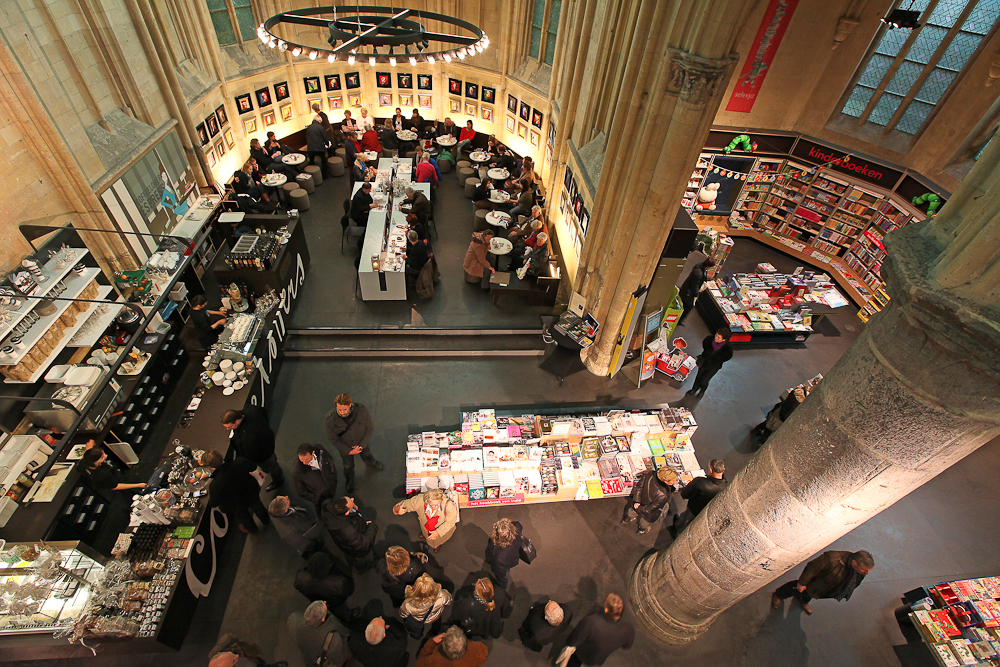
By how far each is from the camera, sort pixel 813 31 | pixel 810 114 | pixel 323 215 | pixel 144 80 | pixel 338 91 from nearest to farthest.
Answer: pixel 144 80
pixel 813 31
pixel 810 114
pixel 323 215
pixel 338 91

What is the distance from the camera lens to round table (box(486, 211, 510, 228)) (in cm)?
1092

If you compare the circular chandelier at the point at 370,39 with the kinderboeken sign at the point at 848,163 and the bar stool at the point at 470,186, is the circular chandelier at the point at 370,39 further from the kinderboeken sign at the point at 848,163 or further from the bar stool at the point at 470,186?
the kinderboeken sign at the point at 848,163

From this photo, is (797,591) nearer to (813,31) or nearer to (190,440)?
(190,440)

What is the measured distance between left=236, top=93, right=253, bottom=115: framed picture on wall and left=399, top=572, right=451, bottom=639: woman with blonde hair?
13.3 meters

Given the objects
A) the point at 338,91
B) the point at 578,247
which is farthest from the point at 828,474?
the point at 338,91

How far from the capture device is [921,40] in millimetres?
8953

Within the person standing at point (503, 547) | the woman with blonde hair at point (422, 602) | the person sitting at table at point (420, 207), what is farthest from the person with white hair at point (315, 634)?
the person sitting at table at point (420, 207)

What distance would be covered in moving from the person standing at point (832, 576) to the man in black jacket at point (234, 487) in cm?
672

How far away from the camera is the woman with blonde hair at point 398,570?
176 inches

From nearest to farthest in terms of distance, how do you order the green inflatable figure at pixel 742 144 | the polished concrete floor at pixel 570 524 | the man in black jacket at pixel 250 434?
1. the polished concrete floor at pixel 570 524
2. the man in black jacket at pixel 250 434
3. the green inflatable figure at pixel 742 144

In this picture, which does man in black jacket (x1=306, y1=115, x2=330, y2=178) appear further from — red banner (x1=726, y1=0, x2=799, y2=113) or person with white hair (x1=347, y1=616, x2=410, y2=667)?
person with white hair (x1=347, y1=616, x2=410, y2=667)

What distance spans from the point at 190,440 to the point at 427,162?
30.1 ft

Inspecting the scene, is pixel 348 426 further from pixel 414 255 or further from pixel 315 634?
pixel 414 255

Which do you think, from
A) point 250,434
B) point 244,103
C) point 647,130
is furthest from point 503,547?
point 244,103
